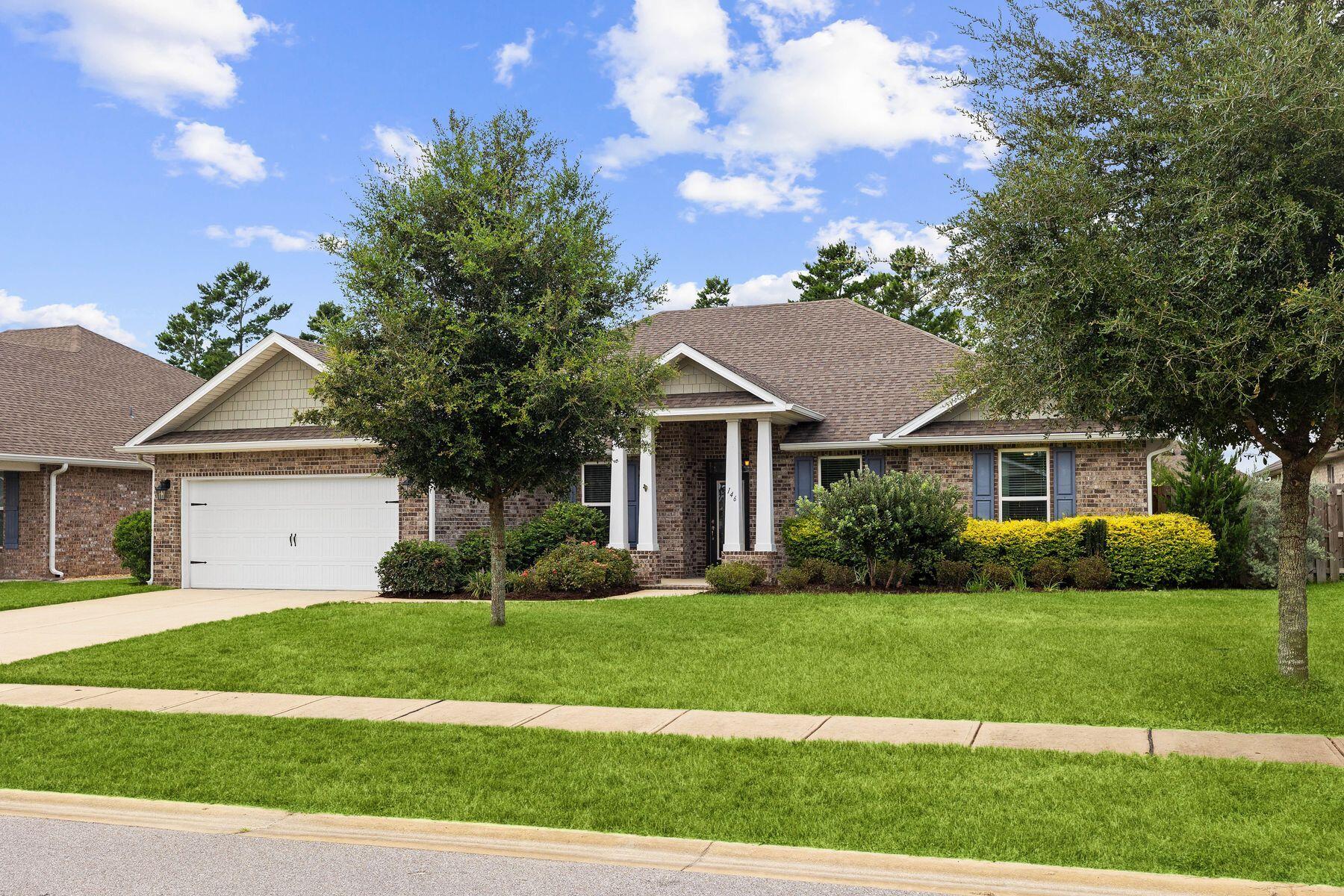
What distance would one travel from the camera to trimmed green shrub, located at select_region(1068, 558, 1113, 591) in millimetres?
18875

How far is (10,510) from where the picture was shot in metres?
24.9

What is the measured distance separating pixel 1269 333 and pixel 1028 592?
10691mm

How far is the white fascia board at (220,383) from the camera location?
21.6 m

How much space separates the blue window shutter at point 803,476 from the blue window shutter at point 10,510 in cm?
1771

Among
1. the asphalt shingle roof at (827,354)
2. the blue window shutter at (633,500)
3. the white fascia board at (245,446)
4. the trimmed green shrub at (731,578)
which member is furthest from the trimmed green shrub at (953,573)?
the white fascia board at (245,446)

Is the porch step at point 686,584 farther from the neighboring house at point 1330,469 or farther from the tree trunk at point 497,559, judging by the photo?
the neighboring house at point 1330,469

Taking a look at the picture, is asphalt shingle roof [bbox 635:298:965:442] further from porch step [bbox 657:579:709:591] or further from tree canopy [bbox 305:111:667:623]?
tree canopy [bbox 305:111:667:623]

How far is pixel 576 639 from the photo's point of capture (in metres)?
13.4

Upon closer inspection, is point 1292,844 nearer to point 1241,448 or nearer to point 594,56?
point 1241,448

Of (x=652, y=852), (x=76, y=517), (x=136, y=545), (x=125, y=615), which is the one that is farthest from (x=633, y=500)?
(x=652, y=852)

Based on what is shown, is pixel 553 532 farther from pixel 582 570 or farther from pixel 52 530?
pixel 52 530

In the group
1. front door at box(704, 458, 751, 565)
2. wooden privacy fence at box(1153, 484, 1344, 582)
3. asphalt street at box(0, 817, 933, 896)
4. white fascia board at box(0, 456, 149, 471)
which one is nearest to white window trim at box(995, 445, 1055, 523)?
wooden privacy fence at box(1153, 484, 1344, 582)

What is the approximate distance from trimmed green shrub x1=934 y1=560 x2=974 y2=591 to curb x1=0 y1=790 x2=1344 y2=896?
14327mm

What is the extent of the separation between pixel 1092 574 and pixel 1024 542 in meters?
1.31
